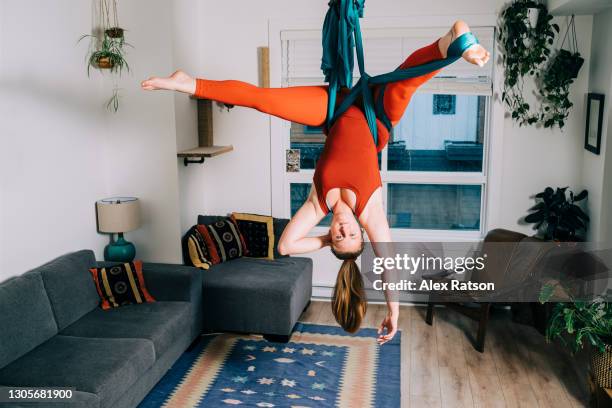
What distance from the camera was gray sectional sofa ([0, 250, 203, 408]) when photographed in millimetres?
3254

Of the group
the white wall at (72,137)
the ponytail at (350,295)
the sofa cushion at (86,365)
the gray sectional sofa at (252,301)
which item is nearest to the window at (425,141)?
the gray sectional sofa at (252,301)

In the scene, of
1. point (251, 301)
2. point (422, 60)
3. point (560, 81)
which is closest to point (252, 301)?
point (251, 301)

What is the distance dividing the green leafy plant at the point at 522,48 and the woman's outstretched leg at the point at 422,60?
3.29 metres

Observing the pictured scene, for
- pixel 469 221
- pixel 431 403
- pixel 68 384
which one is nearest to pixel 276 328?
pixel 431 403

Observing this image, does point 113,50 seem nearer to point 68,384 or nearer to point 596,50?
point 68,384

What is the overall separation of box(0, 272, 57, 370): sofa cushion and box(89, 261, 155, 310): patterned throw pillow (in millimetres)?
493

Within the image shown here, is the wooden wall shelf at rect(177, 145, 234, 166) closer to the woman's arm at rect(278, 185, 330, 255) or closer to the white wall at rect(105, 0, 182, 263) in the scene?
the white wall at rect(105, 0, 182, 263)

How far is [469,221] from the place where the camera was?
5594 mm

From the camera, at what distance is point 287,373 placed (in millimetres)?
4242

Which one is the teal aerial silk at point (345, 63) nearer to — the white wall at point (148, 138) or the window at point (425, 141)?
the white wall at point (148, 138)

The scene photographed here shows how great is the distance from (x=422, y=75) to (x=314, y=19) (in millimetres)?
3717

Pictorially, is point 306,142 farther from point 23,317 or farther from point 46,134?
point 23,317

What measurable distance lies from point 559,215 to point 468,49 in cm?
375

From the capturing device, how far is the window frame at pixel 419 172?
5133 millimetres
